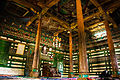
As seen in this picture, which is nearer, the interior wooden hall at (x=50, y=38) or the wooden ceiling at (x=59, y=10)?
the interior wooden hall at (x=50, y=38)

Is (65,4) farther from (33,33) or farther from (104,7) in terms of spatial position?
(33,33)

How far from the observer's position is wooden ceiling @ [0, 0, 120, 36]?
8.17 metres

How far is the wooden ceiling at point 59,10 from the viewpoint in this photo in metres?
8.17

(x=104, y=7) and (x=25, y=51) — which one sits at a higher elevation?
(x=104, y=7)

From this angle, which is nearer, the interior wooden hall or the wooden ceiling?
the interior wooden hall

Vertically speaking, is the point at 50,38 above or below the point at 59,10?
below

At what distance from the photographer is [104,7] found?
334 inches

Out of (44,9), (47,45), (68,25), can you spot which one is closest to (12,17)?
(44,9)

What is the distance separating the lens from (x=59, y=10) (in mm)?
9477

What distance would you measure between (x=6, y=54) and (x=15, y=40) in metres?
1.64

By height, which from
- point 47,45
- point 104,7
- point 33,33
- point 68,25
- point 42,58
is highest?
point 104,7

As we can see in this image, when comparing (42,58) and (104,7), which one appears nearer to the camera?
(104,7)

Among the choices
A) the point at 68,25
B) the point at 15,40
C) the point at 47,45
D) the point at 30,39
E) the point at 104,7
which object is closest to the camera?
the point at 104,7

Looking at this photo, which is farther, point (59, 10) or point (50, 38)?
point (50, 38)
